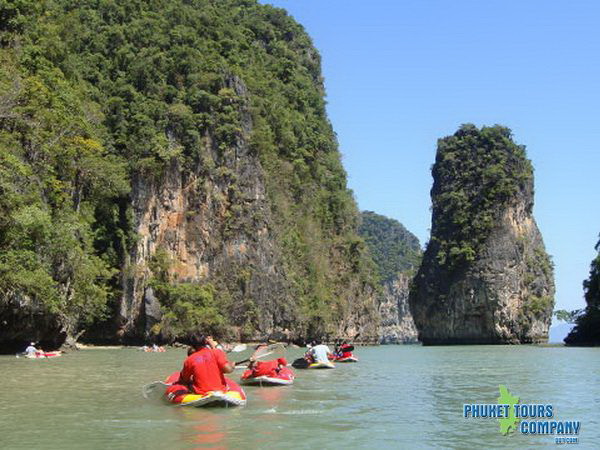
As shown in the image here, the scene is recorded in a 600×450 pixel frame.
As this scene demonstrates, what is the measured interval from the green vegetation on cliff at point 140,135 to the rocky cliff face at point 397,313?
60991 millimetres

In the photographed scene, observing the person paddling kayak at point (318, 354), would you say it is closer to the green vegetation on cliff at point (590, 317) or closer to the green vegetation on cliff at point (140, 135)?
the green vegetation on cliff at point (140, 135)

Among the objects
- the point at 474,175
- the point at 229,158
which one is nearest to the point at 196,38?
the point at 229,158

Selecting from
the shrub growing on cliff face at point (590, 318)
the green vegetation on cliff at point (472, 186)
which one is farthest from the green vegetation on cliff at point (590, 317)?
the green vegetation on cliff at point (472, 186)

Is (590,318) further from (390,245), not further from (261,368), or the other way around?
(390,245)

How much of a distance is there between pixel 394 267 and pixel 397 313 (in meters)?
9.00

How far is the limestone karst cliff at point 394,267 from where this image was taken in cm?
13300

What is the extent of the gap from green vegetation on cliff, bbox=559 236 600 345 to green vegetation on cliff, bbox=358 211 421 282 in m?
86.6

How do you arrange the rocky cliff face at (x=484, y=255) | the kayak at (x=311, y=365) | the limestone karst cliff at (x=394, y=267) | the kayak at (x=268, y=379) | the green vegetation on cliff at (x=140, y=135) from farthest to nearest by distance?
the limestone karst cliff at (x=394, y=267)
the rocky cliff face at (x=484, y=255)
the green vegetation on cliff at (x=140, y=135)
the kayak at (x=311, y=365)
the kayak at (x=268, y=379)

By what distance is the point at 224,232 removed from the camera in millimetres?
48406

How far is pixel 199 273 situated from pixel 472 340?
28.4m

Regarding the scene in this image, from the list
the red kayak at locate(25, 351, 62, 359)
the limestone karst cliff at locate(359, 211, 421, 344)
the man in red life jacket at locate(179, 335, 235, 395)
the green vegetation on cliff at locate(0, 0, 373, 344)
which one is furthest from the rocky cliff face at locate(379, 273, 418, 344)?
the man in red life jacket at locate(179, 335, 235, 395)

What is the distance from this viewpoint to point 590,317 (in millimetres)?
46688

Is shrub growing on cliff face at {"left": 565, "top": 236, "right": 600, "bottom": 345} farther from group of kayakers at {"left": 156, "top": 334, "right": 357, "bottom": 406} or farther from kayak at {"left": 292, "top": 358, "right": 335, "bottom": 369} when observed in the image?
group of kayakers at {"left": 156, "top": 334, "right": 357, "bottom": 406}

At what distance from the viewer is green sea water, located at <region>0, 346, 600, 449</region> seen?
837 centimetres
